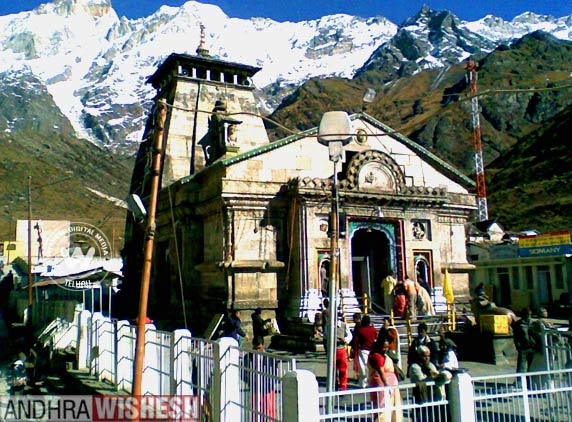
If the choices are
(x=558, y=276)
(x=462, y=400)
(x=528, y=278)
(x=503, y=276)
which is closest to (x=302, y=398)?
(x=462, y=400)

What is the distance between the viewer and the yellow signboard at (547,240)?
32969mm

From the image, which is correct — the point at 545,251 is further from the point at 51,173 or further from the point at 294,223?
the point at 51,173

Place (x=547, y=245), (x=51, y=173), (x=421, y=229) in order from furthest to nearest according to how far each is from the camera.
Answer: (x=51, y=173) < (x=547, y=245) < (x=421, y=229)

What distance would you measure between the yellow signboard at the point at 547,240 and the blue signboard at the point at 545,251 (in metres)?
0.18

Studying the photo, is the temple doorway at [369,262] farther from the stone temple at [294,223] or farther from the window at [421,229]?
the window at [421,229]

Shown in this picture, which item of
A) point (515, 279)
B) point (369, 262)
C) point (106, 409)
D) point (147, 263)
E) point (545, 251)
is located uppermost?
point (545, 251)

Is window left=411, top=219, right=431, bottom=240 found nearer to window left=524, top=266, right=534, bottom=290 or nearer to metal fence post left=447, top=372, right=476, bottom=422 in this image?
metal fence post left=447, top=372, right=476, bottom=422

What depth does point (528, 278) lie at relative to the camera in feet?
122

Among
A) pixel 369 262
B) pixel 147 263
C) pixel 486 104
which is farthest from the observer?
pixel 486 104

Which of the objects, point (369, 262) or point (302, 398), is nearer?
point (302, 398)

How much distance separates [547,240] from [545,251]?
2.10ft

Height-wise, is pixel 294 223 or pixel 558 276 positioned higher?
pixel 294 223

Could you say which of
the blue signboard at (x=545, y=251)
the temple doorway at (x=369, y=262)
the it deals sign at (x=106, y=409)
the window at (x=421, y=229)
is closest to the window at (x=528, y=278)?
the blue signboard at (x=545, y=251)

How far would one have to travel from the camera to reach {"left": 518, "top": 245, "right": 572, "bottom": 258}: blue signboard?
1290 inches
